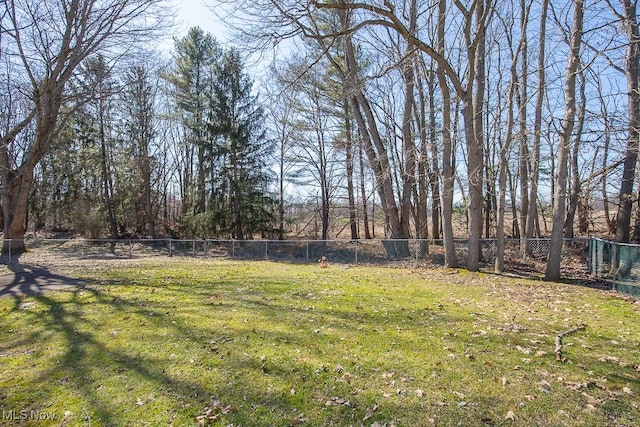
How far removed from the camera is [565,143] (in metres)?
8.73

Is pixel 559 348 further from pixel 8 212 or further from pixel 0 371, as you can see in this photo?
pixel 8 212

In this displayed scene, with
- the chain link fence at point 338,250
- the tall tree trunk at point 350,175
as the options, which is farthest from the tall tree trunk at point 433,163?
the tall tree trunk at point 350,175

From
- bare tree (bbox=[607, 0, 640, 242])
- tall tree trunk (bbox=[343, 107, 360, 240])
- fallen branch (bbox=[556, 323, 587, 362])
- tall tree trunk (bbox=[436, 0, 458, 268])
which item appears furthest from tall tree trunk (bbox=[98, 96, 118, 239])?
bare tree (bbox=[607, 0, 640, 242])

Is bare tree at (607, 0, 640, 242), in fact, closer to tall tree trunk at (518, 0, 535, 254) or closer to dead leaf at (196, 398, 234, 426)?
tall tree trunk at (518, 0, 535, 254)

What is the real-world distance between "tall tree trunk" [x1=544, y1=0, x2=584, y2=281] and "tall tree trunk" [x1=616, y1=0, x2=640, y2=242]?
1.04 meters

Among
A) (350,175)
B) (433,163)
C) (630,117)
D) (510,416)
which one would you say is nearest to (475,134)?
(630,117)

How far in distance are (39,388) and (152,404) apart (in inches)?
50.4

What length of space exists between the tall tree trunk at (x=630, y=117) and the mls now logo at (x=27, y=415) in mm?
8539

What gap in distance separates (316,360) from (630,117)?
26.4 ft

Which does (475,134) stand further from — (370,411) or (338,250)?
(370,411)

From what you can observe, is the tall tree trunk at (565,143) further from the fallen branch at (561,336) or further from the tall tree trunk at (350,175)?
the tall tree trunk at (350,175)

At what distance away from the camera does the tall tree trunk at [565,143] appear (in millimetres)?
8711

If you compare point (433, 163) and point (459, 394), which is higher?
point (433, 163)

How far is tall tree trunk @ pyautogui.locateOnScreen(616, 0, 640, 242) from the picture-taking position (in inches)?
253
